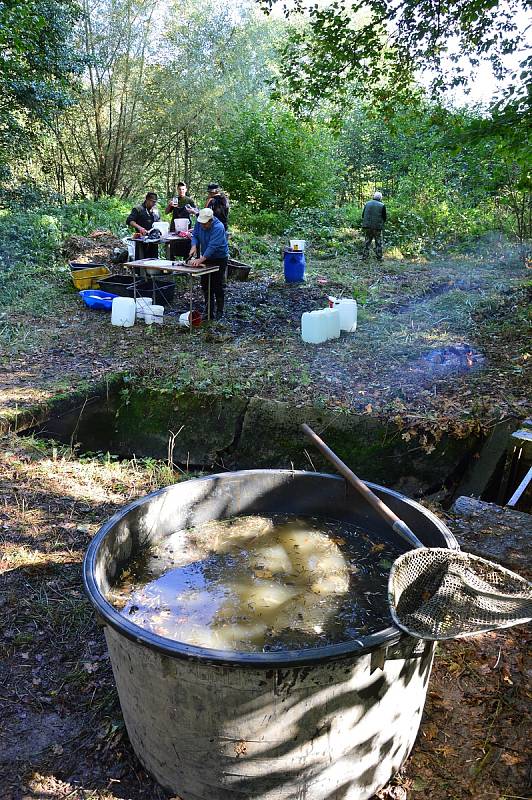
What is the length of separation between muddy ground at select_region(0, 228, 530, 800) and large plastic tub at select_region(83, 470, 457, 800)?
0.26m

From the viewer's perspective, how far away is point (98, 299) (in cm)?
971

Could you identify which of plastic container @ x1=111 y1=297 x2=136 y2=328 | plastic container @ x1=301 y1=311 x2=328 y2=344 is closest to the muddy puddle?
plastic container @ x1=301 y1=311 x2=328 y2=344

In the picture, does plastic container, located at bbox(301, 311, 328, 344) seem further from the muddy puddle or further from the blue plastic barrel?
the muddy puddle

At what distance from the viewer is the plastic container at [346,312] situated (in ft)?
27.8

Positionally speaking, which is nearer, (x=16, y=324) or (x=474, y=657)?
(x=474, y=657)

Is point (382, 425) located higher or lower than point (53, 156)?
lower

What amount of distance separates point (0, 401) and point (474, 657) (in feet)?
16.9

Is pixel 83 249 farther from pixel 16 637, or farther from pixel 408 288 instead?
pixel 16 637

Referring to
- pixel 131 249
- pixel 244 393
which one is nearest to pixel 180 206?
pixel 131 249

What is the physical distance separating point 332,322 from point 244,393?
2.22m

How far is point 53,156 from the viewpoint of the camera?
18.9 meters

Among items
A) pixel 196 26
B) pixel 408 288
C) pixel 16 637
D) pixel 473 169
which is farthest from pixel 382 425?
pixel 196 26

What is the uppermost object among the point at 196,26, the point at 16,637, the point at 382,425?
the point at 196,26

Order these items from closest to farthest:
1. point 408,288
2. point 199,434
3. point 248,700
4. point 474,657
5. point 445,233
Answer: point 248,700, point 474,657, point 199,434, point 408,288, point 445,233
